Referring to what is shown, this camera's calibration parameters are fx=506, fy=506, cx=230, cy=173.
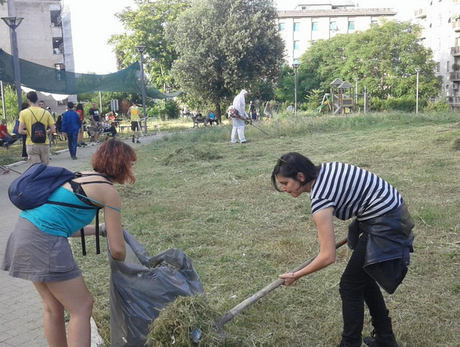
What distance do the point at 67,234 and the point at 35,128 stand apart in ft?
21.6

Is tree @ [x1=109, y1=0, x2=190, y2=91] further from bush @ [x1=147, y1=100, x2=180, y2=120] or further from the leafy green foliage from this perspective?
the leafy green foliage

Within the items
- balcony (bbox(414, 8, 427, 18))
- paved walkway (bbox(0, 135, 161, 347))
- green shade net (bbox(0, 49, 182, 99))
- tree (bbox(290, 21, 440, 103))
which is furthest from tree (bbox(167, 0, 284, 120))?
balcony (bbox(414, 8, 427, 18))

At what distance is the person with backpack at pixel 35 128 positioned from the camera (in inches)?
347

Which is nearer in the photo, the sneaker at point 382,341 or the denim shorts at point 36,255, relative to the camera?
the denim shorts at point 36,255

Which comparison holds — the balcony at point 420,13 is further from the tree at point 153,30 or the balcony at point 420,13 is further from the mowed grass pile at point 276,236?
the mowed grass pile at point 276,236

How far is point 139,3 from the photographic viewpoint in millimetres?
42938

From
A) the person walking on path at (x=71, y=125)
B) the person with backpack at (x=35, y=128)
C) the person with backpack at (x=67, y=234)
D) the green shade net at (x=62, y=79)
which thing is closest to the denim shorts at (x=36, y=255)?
the person with backpack at (x=67, y=234)

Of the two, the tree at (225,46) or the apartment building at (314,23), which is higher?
the apartment building at (314,23)

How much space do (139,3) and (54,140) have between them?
2610cm

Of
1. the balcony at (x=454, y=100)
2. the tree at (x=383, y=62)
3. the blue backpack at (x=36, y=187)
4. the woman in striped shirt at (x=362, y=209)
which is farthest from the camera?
the balcony at (x=454, y=100)

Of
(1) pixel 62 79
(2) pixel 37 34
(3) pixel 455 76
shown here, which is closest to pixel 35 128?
(1) pixel 62 79

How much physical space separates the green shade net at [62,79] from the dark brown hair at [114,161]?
44.7 feet

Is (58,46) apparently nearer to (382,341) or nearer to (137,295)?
(137,295)

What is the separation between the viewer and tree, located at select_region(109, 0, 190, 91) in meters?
41.8
